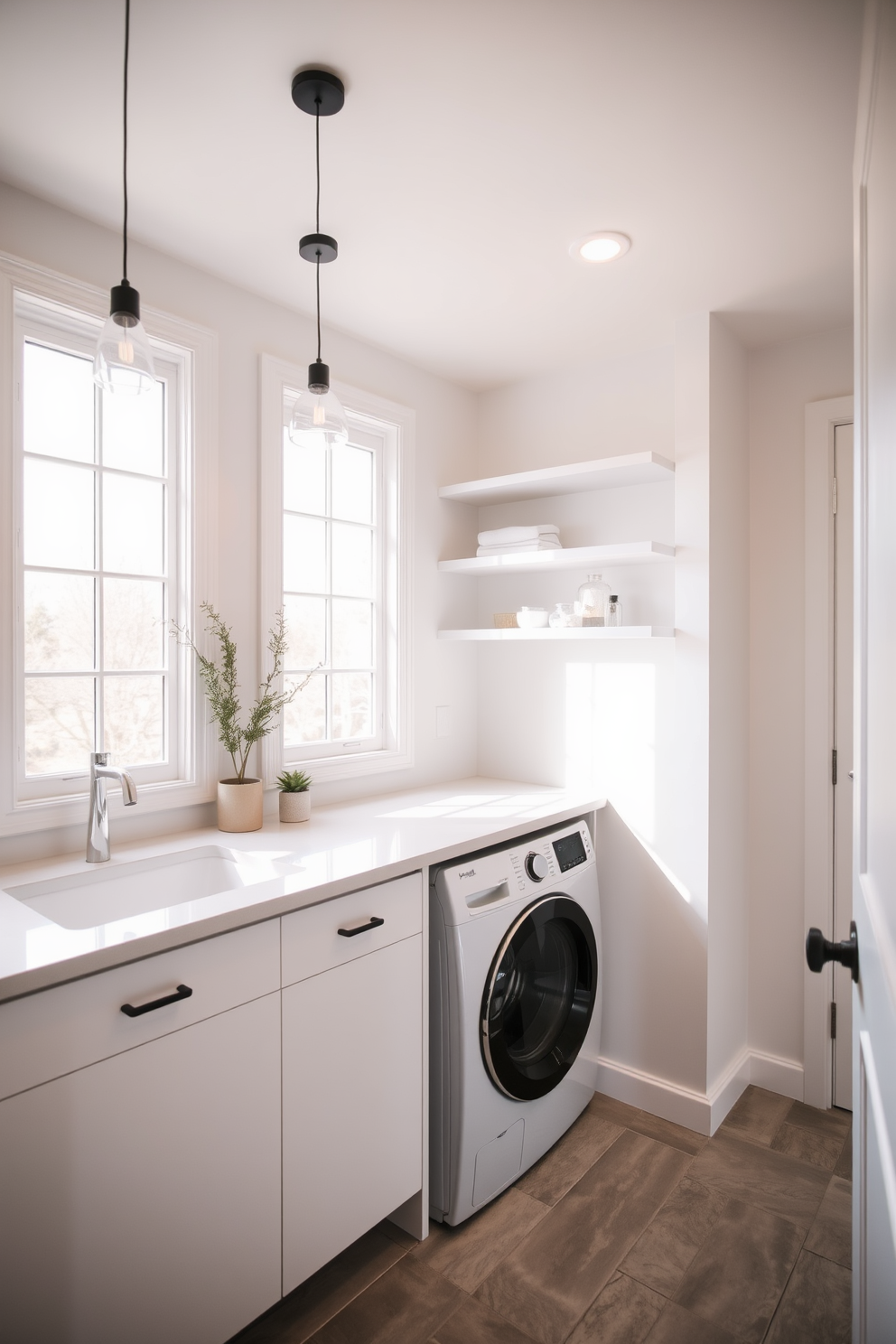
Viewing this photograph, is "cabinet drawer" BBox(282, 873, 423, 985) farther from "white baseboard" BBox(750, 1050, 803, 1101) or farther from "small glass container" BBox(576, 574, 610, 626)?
"white baseboard" BBox(750, 1050, 803, 1101)

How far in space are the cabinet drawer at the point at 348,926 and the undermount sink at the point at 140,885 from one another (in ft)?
0.49

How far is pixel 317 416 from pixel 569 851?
144 cm

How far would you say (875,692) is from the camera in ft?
2.68

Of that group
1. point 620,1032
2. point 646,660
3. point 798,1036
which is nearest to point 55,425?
point 646,660

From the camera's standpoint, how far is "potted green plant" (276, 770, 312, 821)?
2.19 metres

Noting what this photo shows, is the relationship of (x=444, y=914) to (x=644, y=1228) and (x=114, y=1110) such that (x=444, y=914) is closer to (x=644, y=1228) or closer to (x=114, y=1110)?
(x=114, y=1110)

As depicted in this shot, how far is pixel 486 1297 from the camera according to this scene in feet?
5.60

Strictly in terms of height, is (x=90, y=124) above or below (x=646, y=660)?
above

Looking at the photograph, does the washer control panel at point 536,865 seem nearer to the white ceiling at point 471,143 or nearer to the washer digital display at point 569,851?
the washer digital display at point 569,851

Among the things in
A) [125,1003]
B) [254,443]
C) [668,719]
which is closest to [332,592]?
[254,443]

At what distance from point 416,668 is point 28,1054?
5.95 ft

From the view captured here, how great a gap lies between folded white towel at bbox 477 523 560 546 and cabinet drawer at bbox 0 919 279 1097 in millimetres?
1592

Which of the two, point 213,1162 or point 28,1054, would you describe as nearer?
point 28,1054

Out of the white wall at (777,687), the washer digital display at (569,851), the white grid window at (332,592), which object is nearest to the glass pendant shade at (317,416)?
the white grid window at (332,592)
